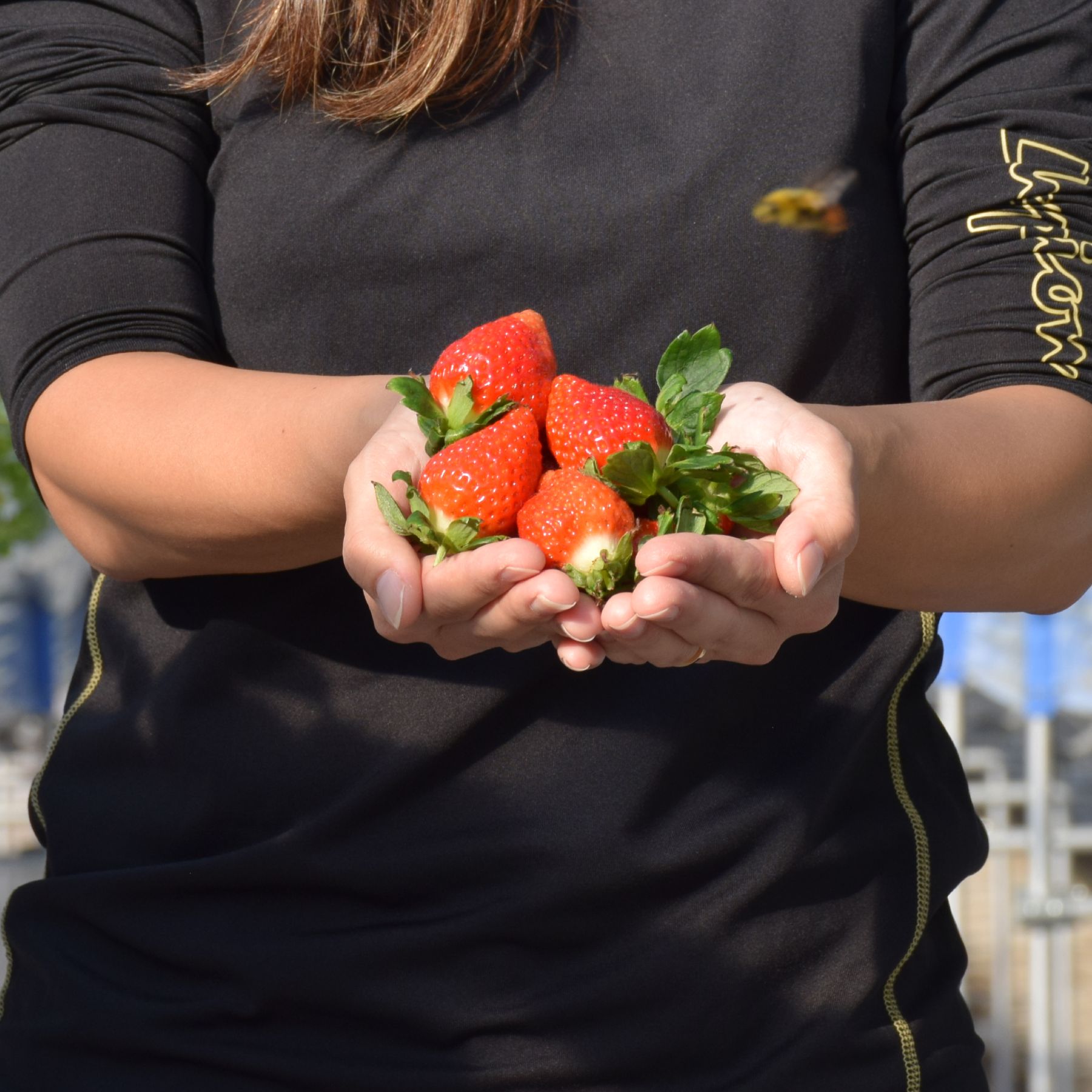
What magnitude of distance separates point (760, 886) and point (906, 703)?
1.00ft

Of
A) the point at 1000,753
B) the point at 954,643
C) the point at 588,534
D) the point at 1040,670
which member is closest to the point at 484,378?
the point at 588,534

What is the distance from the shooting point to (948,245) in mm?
1476

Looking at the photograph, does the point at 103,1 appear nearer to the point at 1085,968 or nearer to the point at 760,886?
the point at 760,886

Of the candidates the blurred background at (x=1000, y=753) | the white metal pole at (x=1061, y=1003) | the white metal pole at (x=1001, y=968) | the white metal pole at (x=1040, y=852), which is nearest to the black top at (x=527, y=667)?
the blurred background at (x=1000, y=753)

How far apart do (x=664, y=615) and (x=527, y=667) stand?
16.2 inches

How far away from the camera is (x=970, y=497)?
4.37 feet

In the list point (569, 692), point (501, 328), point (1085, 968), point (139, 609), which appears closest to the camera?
point (501, 328)

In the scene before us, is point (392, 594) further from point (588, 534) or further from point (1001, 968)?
point (1001, 968)

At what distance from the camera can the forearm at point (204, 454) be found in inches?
50.5

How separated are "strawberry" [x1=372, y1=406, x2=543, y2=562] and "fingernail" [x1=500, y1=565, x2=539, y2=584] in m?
0.11

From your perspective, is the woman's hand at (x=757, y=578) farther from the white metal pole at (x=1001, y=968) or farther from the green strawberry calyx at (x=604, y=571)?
the white metal pole at (x=1001, y=968)

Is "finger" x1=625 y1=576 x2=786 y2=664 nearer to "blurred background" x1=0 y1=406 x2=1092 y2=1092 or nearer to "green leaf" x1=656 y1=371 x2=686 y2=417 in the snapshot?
"green leaf" x1=656 y1=371 x2=686 y2=417

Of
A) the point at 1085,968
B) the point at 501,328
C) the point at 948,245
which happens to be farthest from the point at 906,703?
the point at 1085,968

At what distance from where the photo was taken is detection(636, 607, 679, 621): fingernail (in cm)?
104
